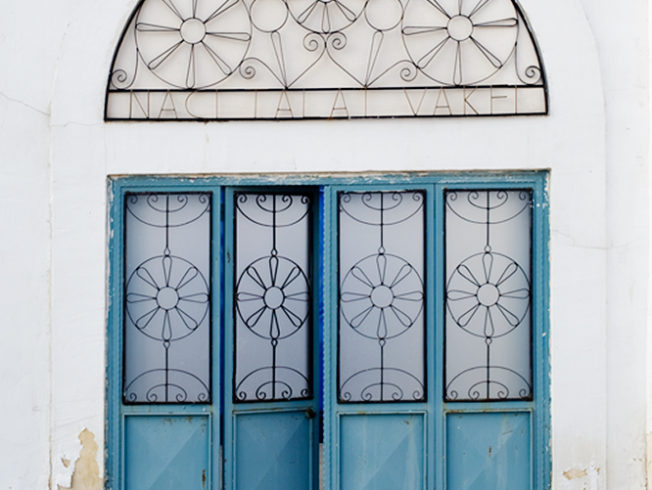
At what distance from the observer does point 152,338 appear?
440cm

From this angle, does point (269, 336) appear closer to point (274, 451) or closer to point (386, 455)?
point (274, 451)

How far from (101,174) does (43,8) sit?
95cm

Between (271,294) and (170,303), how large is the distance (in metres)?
0.56

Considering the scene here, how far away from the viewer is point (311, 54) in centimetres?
439

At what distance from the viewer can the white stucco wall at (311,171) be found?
4.26m

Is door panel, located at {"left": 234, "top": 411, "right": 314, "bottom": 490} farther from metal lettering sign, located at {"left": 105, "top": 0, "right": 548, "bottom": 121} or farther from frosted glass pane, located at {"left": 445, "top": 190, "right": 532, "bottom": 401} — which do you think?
metal lettering sign, located at {"left": 105, "top": 0, "right": 548, "bottom": 121}

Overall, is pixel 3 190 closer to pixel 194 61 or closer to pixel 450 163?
pixel 194 61

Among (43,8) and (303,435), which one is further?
(303,435)

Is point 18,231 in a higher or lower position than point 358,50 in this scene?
lower

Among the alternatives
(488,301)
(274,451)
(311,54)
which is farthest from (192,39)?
(274,451)

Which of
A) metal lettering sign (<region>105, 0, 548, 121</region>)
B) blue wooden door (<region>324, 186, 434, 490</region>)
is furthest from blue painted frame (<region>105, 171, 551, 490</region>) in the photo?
metal lettering sign (<region>105, 0, 548, 121</region>)

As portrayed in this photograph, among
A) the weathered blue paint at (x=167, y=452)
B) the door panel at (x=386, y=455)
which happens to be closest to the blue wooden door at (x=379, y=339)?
the door panel at (x=386, y=455)

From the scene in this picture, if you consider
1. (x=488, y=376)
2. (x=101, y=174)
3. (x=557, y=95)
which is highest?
(x=557, y=95)

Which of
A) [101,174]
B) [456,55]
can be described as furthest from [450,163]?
[101,174]
